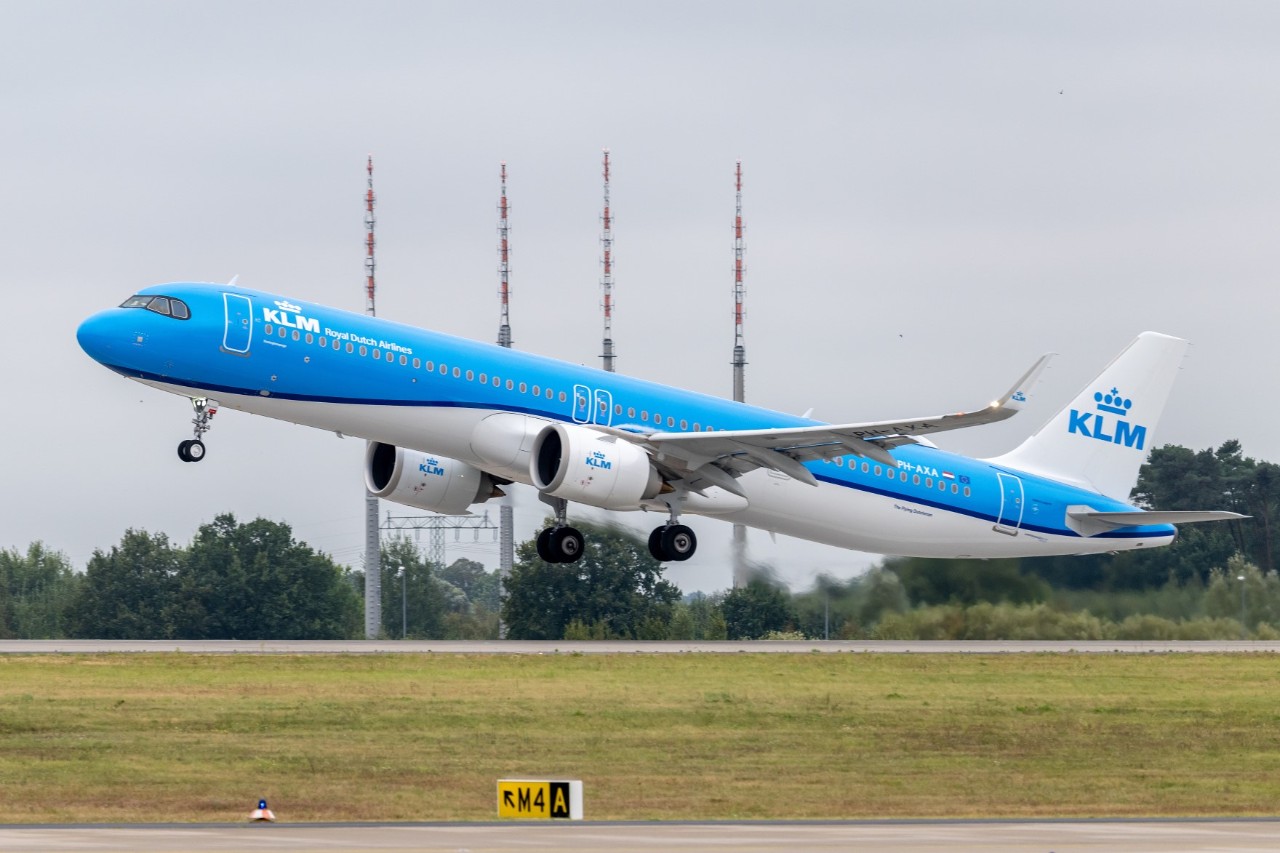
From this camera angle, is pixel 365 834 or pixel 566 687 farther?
pixel 566 687

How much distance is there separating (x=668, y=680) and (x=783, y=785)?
44.2 feet

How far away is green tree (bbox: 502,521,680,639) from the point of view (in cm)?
7044

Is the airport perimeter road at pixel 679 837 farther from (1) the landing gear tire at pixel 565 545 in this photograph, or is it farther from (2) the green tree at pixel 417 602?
(2) the green tree at pixel 417 602

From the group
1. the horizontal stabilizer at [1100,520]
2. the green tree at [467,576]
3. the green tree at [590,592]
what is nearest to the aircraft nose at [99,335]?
the horizontal stabilizer at [1100,520]

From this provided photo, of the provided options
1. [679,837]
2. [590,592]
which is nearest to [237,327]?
[679,837]

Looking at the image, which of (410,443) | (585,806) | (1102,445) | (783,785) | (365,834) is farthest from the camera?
(1102,445)

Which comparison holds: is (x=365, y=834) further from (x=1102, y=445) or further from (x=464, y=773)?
(x=1102, y=445)

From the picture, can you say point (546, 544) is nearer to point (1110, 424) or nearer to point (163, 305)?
point (163, 305)

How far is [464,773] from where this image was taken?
1168 inches

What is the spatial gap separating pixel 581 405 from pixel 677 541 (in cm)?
430

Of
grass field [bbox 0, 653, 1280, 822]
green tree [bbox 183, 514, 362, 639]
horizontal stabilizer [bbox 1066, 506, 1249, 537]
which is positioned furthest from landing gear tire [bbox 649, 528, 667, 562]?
green tree [bbox 183, 514, 362, 639]

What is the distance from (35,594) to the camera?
385 ft

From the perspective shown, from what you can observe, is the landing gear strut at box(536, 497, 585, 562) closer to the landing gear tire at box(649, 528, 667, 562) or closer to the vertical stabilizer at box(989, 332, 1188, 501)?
the landing gear tire at box(649, 528, 667, 562)

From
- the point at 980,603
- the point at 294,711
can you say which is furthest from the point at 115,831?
the point at 980,603
